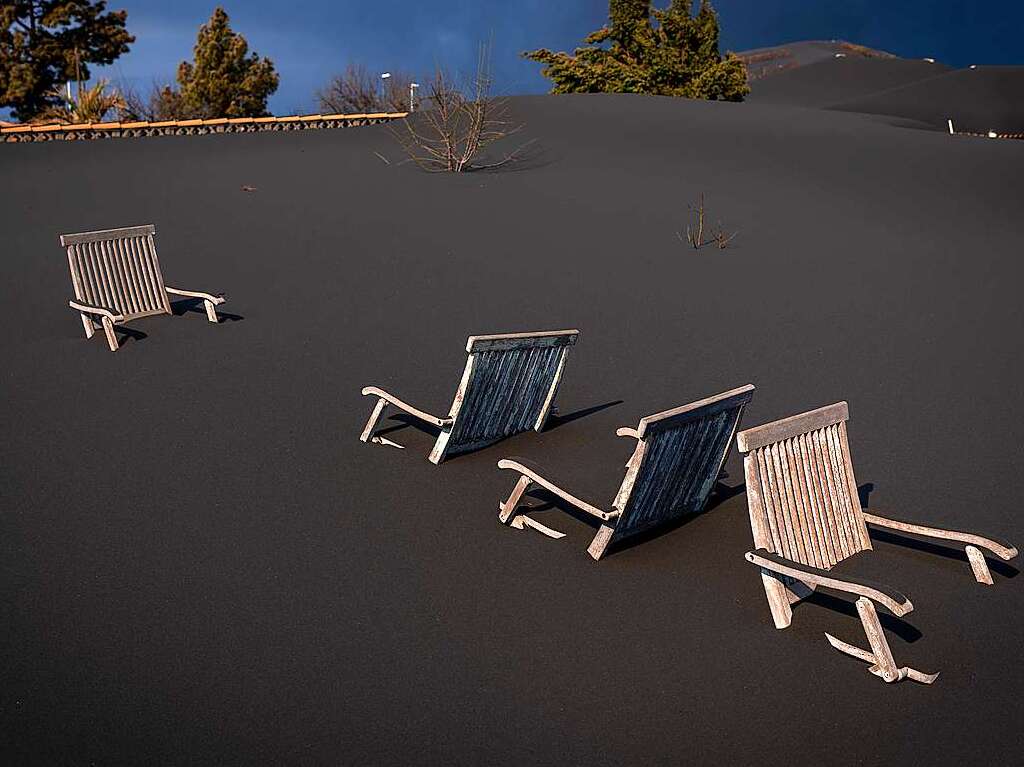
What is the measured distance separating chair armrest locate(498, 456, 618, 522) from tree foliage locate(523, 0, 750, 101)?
27560mm

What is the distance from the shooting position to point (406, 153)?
872 inches

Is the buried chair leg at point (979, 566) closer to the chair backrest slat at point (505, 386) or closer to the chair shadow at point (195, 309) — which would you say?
the chair backrest slat at point (505, 386)

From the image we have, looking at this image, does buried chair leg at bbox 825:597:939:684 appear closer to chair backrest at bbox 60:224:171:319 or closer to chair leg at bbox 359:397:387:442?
chair leg at bbox 359:397:387:442

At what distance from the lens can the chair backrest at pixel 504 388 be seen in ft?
20.4

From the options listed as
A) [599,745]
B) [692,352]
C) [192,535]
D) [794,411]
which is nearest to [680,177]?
[692,352]

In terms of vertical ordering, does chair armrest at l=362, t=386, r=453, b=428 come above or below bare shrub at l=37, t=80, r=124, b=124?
below

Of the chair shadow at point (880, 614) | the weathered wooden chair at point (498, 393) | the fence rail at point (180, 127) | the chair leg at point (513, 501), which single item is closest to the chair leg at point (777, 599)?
the chair shadow at point (880, 614)

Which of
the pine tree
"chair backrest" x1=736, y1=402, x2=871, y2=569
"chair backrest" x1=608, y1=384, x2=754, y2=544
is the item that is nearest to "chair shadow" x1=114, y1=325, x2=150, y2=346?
"chair backrest" x1=608, y1=384, x2=754, y2=544

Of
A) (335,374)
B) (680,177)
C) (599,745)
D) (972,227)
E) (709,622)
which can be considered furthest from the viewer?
(680,177)

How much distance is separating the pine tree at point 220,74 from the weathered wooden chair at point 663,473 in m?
39.6

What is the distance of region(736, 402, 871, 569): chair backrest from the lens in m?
4.59

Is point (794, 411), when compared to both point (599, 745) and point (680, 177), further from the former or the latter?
point (680, 177)

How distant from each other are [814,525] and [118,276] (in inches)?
299

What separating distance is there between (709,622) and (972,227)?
13.1m
